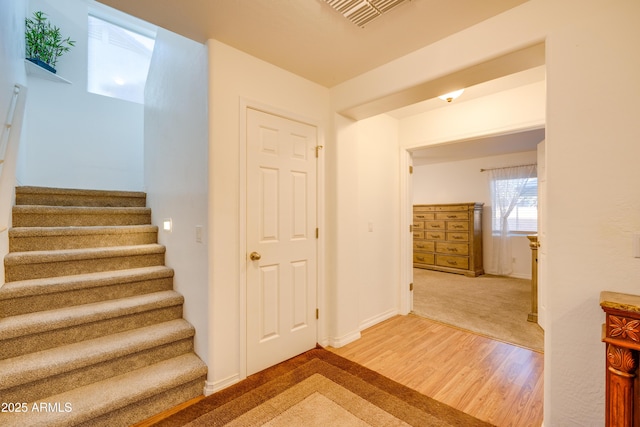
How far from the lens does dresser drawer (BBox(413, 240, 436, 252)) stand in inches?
242

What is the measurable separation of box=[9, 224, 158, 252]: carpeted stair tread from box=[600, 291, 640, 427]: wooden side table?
3.33 m

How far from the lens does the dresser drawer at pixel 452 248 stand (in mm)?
5654

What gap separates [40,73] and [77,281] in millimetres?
3326

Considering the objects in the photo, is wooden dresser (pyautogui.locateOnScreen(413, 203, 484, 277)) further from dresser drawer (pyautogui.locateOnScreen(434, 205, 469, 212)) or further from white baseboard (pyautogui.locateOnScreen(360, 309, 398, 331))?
white baseboard (pyautogui.locateOnScreen(360, 309, 398, 331))

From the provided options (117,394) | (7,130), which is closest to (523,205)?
(117,394)

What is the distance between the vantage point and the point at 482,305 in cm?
381

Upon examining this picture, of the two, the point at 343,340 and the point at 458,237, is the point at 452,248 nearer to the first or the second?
the point at 458,237

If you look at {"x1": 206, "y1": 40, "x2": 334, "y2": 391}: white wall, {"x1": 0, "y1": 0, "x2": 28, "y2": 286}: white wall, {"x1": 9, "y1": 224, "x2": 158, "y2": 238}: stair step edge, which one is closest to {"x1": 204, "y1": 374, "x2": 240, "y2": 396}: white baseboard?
{"x1": 206, "y1": 40, "x2": 334, "y2": 391}: white wall

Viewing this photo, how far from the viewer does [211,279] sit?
75.7 inches

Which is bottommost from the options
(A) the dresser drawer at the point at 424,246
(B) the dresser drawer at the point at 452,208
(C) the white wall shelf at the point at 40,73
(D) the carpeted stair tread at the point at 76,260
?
(A) the dresser drawer at the point at 424,246

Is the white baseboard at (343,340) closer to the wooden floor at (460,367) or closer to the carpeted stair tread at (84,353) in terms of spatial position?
the wooden floor at (460,367)

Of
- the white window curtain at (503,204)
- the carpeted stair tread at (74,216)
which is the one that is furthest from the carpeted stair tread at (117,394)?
the white window curtain at (503,204)

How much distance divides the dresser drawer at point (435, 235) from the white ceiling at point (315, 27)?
4.04m

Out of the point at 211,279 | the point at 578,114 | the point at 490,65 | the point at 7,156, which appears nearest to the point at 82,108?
the point at 7,156
